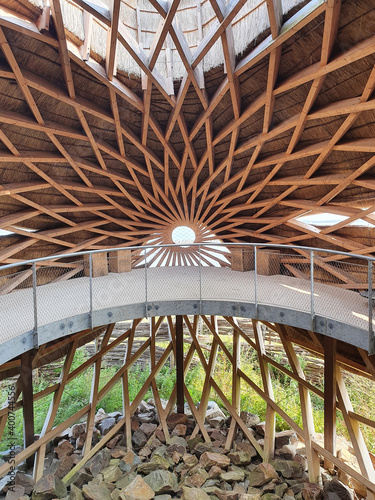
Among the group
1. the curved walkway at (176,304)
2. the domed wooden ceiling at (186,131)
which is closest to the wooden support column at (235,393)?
the curved walkway at (176,304)

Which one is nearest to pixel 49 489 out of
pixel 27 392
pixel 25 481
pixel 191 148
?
pixel 25 481

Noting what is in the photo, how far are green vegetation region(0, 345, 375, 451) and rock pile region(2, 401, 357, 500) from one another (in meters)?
3.61

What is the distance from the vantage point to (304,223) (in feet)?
40.5

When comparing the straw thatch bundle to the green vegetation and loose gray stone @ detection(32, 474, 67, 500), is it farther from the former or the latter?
the green vegetation

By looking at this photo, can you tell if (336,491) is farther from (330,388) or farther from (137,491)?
(137,491)

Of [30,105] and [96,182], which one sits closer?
[30,105]

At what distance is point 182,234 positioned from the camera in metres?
14.9

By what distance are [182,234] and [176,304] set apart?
711 centimetres

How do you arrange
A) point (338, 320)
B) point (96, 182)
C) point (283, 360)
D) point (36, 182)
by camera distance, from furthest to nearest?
point (283, 360)
point (96, 182)
point (36, 182)
point (338, 320)

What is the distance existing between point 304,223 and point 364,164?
3871 mm

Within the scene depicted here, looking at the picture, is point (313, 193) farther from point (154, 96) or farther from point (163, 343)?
point (163, 343)

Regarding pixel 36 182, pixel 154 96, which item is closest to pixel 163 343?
pixel 36 182

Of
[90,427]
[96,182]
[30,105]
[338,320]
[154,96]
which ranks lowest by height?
[90,427]

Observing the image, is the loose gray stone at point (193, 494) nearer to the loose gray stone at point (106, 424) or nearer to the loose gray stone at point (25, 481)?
the loose gray stone at point (25, 481)
